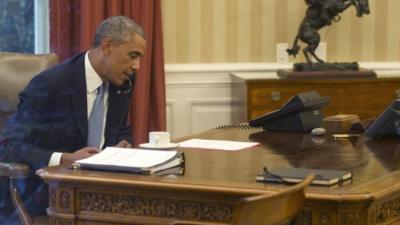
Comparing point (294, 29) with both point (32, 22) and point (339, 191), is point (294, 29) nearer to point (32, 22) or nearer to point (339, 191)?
point (32, 22)

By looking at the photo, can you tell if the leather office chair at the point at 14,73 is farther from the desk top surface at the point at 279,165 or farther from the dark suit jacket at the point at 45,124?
the desk top surface at the point at 279,165

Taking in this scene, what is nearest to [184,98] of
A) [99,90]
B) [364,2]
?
[364,2]

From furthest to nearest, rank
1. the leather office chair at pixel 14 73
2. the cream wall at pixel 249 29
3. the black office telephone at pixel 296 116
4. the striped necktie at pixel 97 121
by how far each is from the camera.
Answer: the cream wall at pixel 249 29, the leather office chair at pixel 14 73, the striped necktie at pixel 97 121, the black office telephone at pixel 296 116

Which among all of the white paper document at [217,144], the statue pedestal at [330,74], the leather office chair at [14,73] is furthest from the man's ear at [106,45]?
the statue pedestal at [330,74]

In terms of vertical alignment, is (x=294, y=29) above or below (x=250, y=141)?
above

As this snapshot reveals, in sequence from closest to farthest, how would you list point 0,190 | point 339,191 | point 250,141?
1. point 339,191
2. point 250,141
3. point 0,190

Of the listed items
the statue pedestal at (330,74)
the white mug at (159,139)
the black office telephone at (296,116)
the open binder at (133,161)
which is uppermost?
the statue pedestal at (330,74)

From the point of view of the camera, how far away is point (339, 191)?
85.8 inches

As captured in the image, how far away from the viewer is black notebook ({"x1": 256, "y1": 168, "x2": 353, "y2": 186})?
88.7 inches

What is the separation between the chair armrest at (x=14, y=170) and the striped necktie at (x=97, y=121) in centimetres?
39

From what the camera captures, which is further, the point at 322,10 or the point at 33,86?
the point at 322,10

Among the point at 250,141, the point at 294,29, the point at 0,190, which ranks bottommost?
the point at 0,190

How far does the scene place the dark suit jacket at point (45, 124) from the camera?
10.8ft

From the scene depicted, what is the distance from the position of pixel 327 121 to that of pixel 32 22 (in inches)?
87.0
